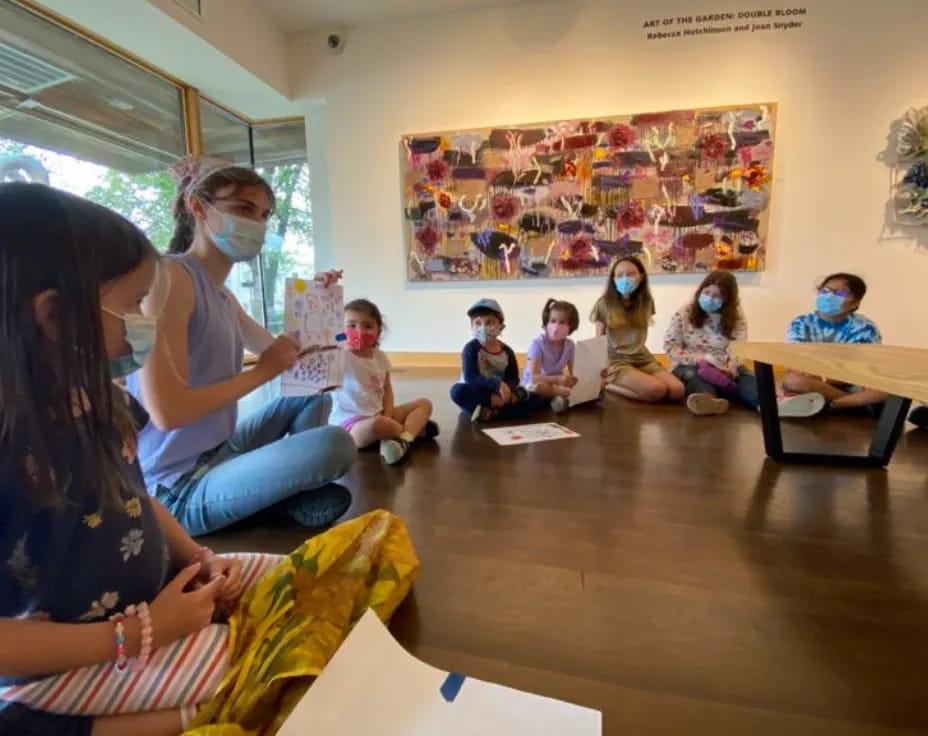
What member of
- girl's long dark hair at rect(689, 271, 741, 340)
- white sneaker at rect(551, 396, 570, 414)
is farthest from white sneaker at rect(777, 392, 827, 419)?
white sneaker at rect(551, 396, 570, 414)

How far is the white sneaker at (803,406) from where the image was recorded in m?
2.12

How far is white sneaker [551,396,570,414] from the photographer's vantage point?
2230 mm

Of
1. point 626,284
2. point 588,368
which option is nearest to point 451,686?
point 588,368

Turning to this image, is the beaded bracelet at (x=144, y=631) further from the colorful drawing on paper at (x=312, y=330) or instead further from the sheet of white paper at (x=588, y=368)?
the sheet of white paper at (x=588, y=368)

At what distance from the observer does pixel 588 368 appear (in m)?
2.30

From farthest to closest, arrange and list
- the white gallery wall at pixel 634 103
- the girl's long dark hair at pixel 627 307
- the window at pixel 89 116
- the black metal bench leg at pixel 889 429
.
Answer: the white gallery wall at pixel 634 103, the girl's long dark hair at pixel 627 307, the window at pixel 89 116, the black metal bench leg at pixel 889 429

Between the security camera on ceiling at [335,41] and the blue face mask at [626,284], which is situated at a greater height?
the security camera on ceiling at [335,41]

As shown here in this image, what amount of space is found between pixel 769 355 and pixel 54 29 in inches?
136

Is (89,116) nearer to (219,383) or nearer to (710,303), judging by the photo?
(219,383)

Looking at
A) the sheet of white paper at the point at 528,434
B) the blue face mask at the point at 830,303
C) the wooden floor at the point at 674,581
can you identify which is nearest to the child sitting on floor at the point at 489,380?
the sheet of white paper at the point at 528,434

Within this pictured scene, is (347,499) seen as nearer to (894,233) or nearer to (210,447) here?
(210,447)

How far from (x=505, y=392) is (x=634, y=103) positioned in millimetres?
2236

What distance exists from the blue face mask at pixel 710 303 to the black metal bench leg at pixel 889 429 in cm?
98

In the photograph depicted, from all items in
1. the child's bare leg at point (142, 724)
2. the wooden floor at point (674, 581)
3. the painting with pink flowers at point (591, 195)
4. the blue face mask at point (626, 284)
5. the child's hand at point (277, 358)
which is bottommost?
the wooden floor at point (674, 581)
